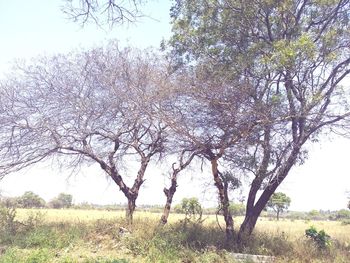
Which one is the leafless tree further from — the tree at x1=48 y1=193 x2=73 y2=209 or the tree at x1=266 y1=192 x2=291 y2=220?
the tree at x1=48 y1=193 x2=73 y2=209

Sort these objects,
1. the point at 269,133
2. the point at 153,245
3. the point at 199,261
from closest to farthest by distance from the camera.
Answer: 1. the point at 199,261
2. the point at 153,245
3. the point at 269,133

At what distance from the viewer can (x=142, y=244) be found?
12688mm

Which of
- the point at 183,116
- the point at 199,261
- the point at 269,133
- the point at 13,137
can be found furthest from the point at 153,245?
the point at 13,137

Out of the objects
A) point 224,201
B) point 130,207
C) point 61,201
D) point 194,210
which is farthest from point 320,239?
point 61,201

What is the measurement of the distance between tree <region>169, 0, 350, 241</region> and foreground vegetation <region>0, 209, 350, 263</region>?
47.5 inches

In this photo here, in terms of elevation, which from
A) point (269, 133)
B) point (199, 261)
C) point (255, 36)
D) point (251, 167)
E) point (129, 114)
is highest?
point (255, 36)

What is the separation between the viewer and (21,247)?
13180mm

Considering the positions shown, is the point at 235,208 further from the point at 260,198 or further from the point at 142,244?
the point at 142,244

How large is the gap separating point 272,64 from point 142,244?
6328 mm

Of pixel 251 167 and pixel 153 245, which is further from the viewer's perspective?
pixel 251 167

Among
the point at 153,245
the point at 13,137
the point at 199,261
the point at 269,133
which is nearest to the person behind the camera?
the point at 199,261

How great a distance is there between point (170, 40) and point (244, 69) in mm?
3707

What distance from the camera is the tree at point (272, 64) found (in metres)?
12.6

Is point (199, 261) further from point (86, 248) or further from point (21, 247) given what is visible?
point (21, 247)
